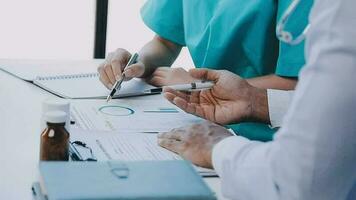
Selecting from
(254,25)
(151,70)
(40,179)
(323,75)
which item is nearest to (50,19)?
(151,70)

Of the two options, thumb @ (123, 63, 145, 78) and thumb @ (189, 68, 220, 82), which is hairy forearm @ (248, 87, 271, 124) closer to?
thumb @ (189, 68, 220, 82)

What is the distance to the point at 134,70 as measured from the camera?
145cm

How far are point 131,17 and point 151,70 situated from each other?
120cm

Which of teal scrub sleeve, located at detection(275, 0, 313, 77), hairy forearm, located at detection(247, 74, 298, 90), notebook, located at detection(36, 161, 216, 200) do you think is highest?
teal scrub sleeve, located at detection(275, 0, 313, 77)

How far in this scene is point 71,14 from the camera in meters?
2.63

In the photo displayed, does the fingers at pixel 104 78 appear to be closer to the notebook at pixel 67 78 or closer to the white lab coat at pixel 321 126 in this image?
the notebook at pixel 67 78

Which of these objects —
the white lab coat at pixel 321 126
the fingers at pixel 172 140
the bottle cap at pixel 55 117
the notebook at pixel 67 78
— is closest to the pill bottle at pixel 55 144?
the bottle cap at pixel 55 117

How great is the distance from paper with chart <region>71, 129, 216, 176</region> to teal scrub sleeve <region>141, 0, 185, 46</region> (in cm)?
64

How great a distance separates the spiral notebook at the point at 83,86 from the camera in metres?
1.39

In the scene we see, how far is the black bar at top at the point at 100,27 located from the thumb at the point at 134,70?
1137mm

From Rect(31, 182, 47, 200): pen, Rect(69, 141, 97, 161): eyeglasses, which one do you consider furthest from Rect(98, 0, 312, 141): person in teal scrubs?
Rect(31, 182, 47, 200): pen

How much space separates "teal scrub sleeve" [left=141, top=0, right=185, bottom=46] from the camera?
5.50 ft

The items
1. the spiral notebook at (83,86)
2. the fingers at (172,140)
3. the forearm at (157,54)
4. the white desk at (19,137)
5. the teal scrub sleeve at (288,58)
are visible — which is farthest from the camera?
the forearm at (157,54)

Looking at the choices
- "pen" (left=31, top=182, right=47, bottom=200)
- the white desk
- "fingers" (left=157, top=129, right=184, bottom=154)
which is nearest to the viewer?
"pen" (left=31, top=182, right=47, bottom=200)
